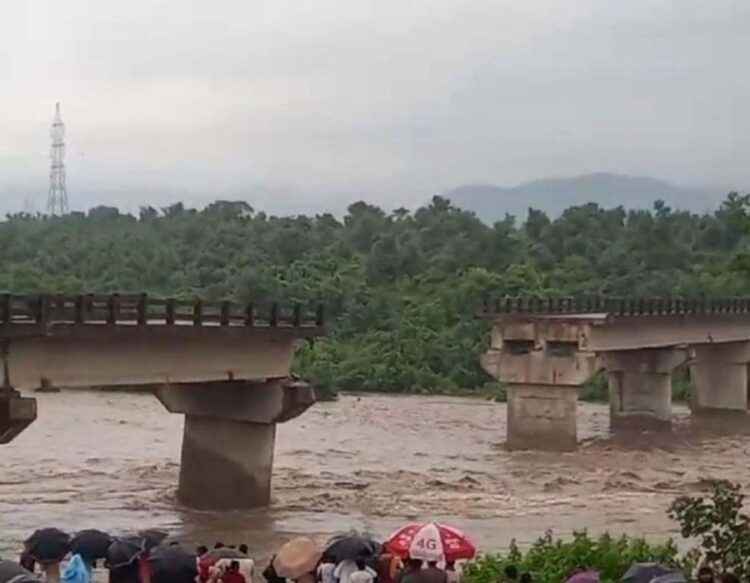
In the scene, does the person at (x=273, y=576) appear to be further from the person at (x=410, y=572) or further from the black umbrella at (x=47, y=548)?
the black umbrella at (x=47, y=548)

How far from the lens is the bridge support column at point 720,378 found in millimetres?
69062

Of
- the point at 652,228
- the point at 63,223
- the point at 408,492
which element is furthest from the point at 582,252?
the point at 408,492

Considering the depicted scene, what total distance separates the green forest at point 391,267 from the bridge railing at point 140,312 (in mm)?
35774

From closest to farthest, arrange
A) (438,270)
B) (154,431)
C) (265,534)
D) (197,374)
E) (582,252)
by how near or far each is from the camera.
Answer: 1. (265,534)
2. (197,374)
3. (154,431)
4. (438,270)
5. (582,252)

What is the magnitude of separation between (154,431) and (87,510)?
19575mm

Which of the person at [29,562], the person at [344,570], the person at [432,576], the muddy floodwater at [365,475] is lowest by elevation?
the muddy floodwater at [365,475]

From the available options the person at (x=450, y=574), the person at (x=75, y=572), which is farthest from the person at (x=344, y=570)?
the person at (x=75, y=572)

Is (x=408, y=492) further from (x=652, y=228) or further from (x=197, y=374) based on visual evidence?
(x=652, y=228)

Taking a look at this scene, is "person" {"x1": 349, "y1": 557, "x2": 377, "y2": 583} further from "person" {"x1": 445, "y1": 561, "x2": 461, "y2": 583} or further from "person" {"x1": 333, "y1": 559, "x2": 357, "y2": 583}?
"person" {"x1": 445, "y1": 561, "x2": 461, "y2": 583}

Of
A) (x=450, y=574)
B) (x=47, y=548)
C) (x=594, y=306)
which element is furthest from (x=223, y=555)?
(x=594, y=306)

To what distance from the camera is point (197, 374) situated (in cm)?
3419

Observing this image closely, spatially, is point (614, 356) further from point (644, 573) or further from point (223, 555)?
point (644, 573)

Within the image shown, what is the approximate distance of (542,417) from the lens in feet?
168

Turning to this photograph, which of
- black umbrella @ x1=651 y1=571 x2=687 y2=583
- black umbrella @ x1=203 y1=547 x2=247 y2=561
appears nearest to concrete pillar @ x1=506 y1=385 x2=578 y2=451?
black umbrella @ x1=203 y1=547 x2=247 y2=561
